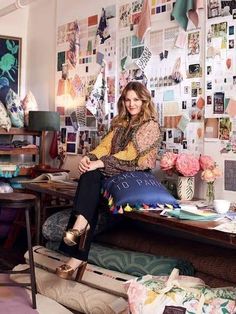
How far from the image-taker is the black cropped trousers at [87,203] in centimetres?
287

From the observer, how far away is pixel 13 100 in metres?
4.38

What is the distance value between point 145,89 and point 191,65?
0.34 meters

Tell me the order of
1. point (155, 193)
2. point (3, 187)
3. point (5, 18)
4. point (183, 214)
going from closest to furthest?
point (183, 214) < point (155, 193) < point (3, 187) < point (5, 18)

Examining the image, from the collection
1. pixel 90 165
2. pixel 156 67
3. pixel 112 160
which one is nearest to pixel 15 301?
pixel 90 165

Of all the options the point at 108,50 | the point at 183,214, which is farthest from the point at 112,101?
the point at 183,214

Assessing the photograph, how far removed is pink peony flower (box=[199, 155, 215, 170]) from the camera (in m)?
2.90

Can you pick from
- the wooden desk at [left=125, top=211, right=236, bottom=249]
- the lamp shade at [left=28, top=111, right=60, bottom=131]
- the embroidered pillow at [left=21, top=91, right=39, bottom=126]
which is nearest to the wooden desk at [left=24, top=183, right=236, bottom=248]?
the wooden desk at [left=125, top=211, right=236, bottom=249]

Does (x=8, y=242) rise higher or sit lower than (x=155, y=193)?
lower

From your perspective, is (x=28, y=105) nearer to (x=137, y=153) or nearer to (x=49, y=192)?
(x=49, y=192)

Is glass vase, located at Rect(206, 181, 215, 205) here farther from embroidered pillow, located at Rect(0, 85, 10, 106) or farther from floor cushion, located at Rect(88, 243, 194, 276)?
embroidered pillow, located at Rect(0, 85, 10, 106)

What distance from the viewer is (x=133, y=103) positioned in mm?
3186

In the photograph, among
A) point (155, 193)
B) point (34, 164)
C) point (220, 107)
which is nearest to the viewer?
point (155, 193)

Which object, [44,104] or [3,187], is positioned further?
[44,104]

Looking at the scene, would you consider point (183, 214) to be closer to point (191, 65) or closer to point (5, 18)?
point (191, 65)
